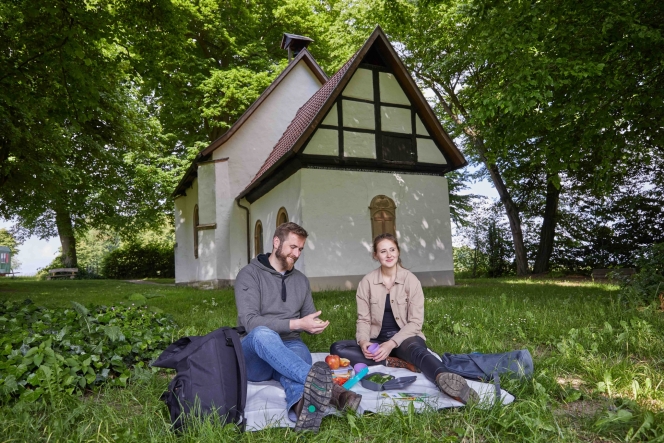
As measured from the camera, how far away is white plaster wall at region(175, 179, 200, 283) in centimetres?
2072

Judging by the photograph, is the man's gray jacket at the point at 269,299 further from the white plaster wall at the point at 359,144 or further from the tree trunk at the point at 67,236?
the tree trunk at the point at 67,236

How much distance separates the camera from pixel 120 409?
3395mm

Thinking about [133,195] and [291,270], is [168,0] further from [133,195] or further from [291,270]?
[133,195]

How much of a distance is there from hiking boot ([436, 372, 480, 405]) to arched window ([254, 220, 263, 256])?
41.5 feet

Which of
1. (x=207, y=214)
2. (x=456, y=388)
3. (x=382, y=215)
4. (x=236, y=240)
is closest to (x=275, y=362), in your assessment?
(x=456, y=388)

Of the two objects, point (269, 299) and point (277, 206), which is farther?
point (277, 206)

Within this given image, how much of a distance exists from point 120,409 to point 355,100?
11.1 m

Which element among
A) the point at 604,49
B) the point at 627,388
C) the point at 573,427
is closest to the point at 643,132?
the point at 604,49

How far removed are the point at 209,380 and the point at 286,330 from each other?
0.81 m

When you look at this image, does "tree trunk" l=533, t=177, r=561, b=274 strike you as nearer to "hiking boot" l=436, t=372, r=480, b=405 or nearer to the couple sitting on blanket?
the couple sitting on blanket

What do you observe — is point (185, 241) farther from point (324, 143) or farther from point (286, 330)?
point (286, 330)

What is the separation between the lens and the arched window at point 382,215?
13391 mm

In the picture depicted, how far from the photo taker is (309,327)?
3.54 m

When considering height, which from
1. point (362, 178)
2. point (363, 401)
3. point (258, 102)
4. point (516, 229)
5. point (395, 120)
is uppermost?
point (258, 102)
